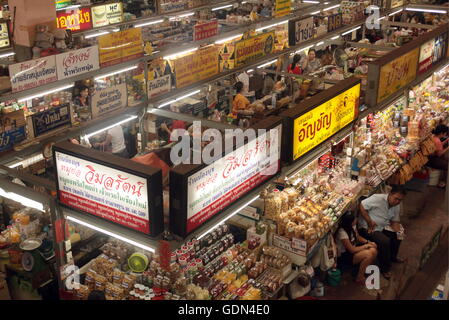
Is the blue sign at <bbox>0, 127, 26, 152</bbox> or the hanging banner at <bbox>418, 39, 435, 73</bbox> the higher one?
the hanging banner at <bbox>418, 39, 435, 73</bbox>

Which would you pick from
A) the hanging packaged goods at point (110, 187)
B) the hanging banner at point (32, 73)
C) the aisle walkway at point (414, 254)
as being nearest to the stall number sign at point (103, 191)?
the hanging packaged goods at point (110, 187)

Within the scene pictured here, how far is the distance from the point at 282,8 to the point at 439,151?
5870 mm

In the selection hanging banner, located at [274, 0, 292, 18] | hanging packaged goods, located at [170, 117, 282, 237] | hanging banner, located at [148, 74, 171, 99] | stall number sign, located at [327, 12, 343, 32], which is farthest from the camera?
hanging banner, located at [274, 0, 292, 18]

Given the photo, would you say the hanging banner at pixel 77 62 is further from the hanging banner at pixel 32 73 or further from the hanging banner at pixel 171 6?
the hanging banner at pixel 171 6

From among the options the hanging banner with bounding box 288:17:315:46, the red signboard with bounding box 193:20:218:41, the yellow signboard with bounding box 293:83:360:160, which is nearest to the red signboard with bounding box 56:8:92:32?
the red signboard with bounding box 193:20:218:41

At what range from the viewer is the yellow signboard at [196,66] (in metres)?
8.39

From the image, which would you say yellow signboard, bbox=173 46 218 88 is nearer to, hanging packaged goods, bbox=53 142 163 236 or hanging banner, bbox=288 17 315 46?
hanging banner, bbox=288 17 315 46

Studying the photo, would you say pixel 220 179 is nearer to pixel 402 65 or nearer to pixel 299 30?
pixel 402 65

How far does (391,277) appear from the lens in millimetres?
8328

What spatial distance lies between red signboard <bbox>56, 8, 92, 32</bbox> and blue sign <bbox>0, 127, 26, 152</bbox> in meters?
6.97

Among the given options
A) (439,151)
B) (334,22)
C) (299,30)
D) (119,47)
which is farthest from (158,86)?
(439,151)

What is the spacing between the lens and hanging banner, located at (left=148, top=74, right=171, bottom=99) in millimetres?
8003

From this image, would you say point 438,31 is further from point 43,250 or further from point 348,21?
point 43,250
